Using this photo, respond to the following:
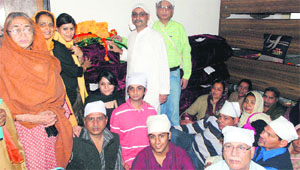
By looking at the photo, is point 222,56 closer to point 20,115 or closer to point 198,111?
point 198,111

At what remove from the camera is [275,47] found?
3.74 metres

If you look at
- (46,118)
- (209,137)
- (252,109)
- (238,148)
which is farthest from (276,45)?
(46,118)

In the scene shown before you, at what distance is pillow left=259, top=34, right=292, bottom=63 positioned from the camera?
3611mm

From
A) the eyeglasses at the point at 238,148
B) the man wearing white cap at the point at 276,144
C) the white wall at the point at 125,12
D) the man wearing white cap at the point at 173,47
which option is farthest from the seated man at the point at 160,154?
the white wall at the point at 125,12

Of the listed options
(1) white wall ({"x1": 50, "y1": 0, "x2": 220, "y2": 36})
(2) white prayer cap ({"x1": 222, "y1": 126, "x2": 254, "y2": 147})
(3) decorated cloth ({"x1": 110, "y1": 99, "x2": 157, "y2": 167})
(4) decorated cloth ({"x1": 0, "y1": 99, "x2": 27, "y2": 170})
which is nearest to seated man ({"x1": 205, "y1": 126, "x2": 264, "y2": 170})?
(2) white prayer cap ({"x1": 222, "y1": 126, "x2": 254, "y2": 147})

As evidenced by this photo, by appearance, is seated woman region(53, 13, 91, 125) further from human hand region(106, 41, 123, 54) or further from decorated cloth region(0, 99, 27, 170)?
decorated cloth region(0, 99, 27, 170)

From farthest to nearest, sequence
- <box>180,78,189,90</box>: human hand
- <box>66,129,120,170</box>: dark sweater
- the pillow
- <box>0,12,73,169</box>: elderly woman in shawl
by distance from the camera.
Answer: the pillow < <box>180,78,189,90</box>: human hand < <box>66,129,120,170</box>: dark sweater < <box>0,12,73,169</box>: elderly woman in shawl

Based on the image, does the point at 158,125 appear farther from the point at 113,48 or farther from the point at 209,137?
the point at 113,48

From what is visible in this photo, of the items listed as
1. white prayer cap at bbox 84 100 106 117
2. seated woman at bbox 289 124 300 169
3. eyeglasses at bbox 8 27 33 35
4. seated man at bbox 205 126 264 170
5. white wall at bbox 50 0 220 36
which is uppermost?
white wall at bbox 50 0 220 36

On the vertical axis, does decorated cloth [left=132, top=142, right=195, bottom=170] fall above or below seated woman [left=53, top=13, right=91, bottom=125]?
below

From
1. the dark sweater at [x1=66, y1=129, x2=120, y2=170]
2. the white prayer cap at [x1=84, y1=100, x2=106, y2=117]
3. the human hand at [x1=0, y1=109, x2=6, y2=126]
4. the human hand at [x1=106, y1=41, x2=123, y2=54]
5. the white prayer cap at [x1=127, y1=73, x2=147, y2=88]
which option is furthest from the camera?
the human hand at [x1=106, y1=41, x2=123, y2=54]

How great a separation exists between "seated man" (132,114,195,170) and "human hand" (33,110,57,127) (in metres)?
0.69

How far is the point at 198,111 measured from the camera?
11.2 feet

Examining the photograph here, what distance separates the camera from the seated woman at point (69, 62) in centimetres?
231
